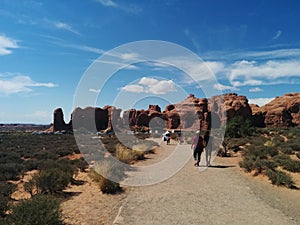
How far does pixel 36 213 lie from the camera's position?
5.84 meters

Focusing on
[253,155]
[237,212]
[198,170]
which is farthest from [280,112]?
[237,212]

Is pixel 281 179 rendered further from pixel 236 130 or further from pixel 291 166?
pixel 236 130

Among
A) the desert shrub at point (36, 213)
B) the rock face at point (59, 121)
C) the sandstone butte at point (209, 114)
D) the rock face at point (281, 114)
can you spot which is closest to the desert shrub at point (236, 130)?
the sandstone butte at point (209, 114)

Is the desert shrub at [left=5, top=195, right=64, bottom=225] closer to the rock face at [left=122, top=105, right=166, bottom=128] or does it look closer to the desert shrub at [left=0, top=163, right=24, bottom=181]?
the desert shrub at [left=0, top=163, right=24, bottom=181]

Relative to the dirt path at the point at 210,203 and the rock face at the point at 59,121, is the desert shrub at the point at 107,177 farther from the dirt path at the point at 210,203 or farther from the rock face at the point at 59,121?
the rock face at the point at 59,121

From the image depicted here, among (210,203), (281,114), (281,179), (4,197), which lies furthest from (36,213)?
(281,114)

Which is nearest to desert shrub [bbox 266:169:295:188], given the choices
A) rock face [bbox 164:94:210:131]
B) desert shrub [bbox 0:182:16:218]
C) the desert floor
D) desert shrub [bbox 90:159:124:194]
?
the desert floor

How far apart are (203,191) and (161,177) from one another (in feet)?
9.42

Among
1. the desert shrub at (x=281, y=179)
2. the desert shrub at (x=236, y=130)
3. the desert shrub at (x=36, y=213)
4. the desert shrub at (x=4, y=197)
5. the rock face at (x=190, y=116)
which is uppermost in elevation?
the rock face at (x=190, y=116)

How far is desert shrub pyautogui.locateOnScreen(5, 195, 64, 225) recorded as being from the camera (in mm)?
5621

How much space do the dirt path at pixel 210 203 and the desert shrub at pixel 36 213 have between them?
151 cm

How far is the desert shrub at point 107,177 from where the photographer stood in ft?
31.9

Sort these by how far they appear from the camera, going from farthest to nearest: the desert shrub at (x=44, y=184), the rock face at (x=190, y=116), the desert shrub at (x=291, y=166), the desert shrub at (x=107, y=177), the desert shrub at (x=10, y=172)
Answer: the rock face at (x=190, y=116) < the desert shrub at (x=10, y=172) < the desert shrub at (x=291, y=166) < the desert shrub at (x=44, y=184) < the desert shrub at (x=107, y=177)

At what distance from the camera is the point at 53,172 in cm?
1057
